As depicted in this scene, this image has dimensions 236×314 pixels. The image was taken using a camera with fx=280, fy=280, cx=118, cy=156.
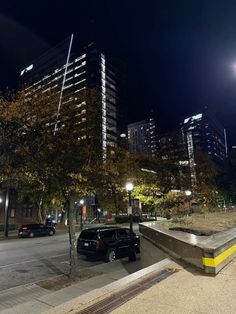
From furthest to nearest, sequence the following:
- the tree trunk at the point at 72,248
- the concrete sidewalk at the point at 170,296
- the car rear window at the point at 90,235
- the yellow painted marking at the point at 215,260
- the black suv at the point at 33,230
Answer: the black suv at the point at 33,230 < the car rear window at the point at 90,235 < the tree trunk at the point at 72,248 < the yellow painted marking at the point at 215,260 < the concrete sidewalk at the point at 170,296

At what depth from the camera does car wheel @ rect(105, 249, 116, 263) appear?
14.8 meters

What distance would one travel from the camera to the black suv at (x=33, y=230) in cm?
2889

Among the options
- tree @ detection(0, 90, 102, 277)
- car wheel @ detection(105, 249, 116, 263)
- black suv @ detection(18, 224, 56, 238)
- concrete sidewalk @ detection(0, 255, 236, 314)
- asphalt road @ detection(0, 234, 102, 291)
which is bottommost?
asphalt road @ detection(0, 234, 102, 291)

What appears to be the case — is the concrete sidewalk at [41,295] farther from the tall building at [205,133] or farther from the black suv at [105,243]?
the tall building at [205,133]

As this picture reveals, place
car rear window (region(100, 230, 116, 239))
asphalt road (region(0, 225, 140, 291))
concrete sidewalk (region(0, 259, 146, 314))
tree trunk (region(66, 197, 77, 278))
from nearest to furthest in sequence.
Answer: concrete sidewalk (region(0, 259, 146, 314)) → tree trunk (region(66, 197, 77, 278)) → asphalt road (region(0, 225, 140, 291)) → car rear window (region(100, 230, 116, 239))

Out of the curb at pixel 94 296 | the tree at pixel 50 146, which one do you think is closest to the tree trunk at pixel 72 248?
the tree at pixel 50 146

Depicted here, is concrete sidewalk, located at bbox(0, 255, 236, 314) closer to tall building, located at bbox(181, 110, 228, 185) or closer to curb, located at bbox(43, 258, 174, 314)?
curb, located at bbox(43, 258, 174, 314)

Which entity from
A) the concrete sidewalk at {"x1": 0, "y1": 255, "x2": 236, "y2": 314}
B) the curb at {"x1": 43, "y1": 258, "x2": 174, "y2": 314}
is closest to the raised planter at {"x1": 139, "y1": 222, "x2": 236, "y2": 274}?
the concrete sidewalk at {"x1": 0, "y1": 255, "x2": 236, "y2": 314}

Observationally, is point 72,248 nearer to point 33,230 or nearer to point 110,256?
point 110,256

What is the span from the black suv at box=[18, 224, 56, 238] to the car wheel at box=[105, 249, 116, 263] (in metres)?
16.7

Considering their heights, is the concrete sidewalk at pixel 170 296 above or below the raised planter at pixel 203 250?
below

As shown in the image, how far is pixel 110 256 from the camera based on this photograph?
1497cm

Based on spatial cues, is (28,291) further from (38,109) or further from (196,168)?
(196,168)

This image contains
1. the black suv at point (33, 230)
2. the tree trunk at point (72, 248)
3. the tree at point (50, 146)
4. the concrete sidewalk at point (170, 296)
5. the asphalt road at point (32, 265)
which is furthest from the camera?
the black suv at point (33, 230)
